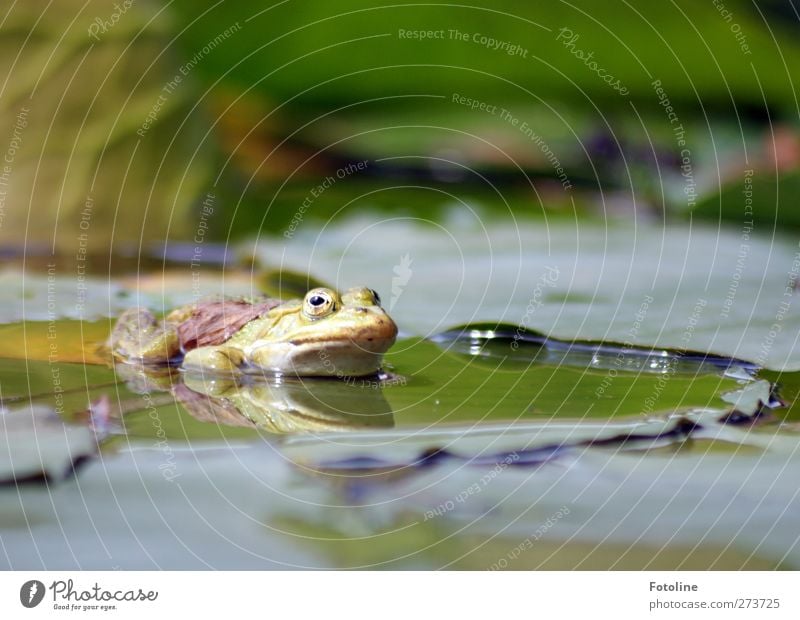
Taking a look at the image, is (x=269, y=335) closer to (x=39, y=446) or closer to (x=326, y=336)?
(x=326, y=336)

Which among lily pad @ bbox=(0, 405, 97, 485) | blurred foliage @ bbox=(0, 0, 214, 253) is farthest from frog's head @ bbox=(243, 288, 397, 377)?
blurred foliage @ bbox=(0, 0, 214, 253)

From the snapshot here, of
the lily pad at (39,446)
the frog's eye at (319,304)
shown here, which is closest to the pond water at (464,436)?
the lily pad at (39,446)

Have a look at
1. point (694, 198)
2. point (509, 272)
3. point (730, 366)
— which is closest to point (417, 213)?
point (509, 272)
